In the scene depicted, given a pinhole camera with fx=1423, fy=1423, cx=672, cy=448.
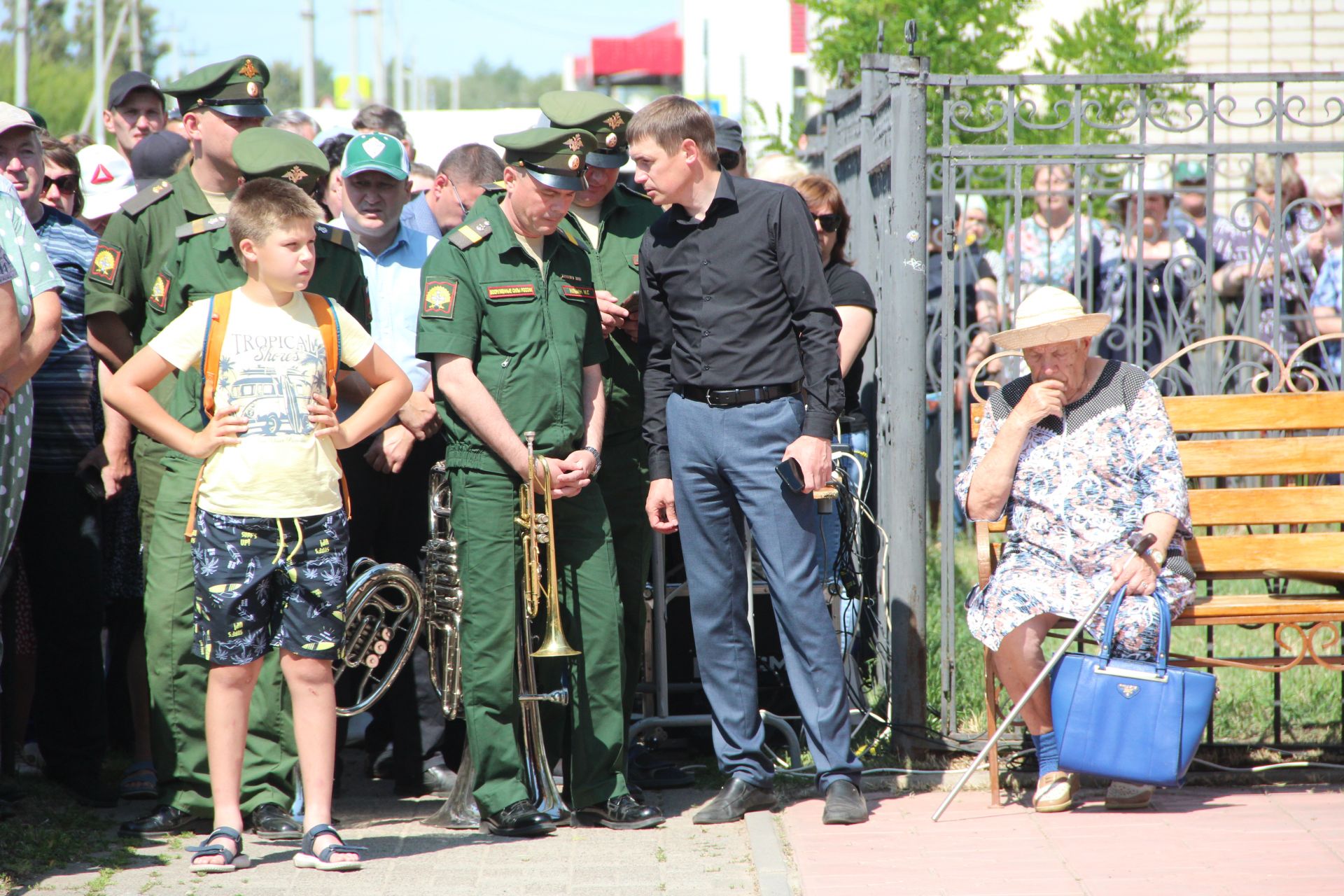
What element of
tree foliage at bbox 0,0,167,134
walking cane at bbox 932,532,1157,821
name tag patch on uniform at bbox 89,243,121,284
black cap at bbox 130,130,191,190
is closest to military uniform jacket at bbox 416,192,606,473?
name tag patch on uniform at bbox 89,243,121,284

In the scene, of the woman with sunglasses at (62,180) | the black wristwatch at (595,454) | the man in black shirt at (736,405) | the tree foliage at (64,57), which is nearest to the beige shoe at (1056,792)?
the man in black shirt at (736,405)

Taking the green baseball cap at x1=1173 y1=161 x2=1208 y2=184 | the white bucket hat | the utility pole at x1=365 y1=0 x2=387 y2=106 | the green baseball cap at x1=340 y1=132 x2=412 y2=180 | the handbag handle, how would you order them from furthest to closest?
the utility pole at x1=365 y1=0 x2=387 y2=106, the green baseball cap at x1=1173 y1=161 x2=1208 y2=184, the white bucket hat, the green baseball cap at x1=340 y1=132 x2=412 y2=180, the handbag handle

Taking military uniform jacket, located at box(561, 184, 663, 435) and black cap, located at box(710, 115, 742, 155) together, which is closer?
military uniform jacket, located at box(561, 184, 663, 435)

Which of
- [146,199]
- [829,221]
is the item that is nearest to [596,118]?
[829,221]

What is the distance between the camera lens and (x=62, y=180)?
5.85 m

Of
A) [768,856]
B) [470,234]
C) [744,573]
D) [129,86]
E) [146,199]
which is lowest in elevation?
[768,856]

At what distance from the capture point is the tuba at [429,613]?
15.2 feet

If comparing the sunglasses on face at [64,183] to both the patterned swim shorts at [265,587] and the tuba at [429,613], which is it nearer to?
the tuba at [429,613]

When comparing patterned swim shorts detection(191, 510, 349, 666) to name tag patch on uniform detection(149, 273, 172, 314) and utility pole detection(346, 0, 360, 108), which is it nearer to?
name tag patch on uniform detection(149, 273, 172, 314)

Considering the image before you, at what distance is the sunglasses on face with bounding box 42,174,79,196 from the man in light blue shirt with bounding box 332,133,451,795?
4.40 ft

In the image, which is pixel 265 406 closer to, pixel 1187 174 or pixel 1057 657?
pixel 1057 657

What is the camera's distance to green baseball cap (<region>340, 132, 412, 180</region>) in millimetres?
5227

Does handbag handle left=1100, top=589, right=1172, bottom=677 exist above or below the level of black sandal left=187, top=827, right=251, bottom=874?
above

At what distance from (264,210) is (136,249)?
79 cm
